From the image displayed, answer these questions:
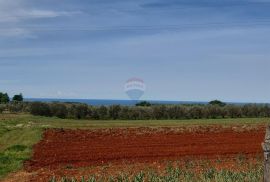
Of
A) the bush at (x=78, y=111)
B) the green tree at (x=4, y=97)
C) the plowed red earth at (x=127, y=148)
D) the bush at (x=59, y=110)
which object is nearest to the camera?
the plowed red earth at (x=127, y=148)

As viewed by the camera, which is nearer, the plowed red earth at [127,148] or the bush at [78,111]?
the plowed red earth at [127,148]

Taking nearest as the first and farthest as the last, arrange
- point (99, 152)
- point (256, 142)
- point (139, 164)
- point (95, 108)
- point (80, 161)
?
point (139, 164)
point (80, 161)
point (99, 152)
point (256, 142)
point (95, 108)

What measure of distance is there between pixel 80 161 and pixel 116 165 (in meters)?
2.29

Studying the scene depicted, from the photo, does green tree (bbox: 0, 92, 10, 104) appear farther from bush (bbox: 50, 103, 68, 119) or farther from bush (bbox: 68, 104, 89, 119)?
bush (bbox: 68, 104, 89, 119)

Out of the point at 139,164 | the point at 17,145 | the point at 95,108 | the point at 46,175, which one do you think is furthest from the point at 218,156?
the point at 95,108

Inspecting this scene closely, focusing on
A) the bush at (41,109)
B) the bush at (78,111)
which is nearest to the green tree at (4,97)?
the bush at (41,109)

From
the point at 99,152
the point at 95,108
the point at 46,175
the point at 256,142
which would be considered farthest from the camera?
the point at 95,108

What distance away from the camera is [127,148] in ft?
77.3

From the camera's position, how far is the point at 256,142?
25047 mm

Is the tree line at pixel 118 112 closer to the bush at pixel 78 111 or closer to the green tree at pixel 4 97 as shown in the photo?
the bush at pixel 78 111

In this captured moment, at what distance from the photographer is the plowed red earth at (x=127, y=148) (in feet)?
65.2

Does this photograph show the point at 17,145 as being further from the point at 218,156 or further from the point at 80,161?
the point at 218,156

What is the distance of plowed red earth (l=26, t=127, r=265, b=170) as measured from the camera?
65.2ft

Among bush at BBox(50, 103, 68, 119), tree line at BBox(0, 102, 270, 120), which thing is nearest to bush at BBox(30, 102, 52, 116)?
tree line at BBox(0, 102, 270, 120)
